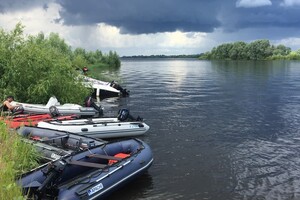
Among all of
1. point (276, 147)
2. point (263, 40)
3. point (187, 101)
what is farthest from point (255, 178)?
point (263, 40)

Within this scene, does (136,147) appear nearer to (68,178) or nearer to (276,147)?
(68,178)

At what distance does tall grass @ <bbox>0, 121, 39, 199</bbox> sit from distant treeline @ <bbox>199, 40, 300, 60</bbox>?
434 feet

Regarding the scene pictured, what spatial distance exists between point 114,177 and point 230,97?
2236 cm

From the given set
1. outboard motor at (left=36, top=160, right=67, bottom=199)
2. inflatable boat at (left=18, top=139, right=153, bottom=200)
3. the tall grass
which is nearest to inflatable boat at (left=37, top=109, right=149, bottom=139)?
inflatable boat at (left=18, top=139, right=153, bottom=200)

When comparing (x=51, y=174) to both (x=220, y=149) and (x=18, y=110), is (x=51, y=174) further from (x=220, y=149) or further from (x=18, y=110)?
(x=18, y=110)

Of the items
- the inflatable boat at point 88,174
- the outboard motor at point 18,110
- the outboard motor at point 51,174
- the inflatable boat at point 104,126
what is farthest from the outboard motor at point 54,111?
the outboard motor at point 51,174

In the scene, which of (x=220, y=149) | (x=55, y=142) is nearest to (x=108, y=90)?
(x=220, y=149)

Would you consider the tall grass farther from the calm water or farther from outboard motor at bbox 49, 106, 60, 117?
outboard motor at bbox 49, 106, 60, 117

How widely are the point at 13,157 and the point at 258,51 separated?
136 metres

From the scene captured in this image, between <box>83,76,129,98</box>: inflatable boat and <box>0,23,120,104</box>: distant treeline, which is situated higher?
<box>0,23,120,104</box>: distant treeline

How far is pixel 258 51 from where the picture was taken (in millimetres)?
135250

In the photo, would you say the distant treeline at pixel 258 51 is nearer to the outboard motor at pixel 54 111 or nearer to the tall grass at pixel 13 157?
the outboard motor at pixel 54 111

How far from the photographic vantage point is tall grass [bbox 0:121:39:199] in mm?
7363

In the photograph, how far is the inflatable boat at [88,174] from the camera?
848cm
